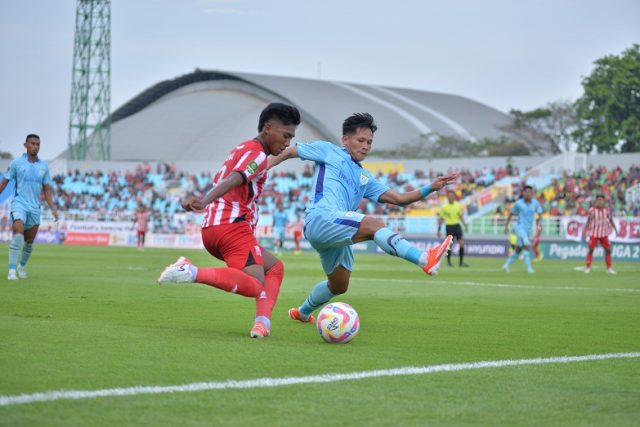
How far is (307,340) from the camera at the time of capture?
9.01m

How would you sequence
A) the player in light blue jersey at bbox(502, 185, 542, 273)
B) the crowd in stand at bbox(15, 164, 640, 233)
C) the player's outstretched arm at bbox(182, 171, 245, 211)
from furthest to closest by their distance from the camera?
1. the crowd in stand at bbox(15, 164, 640, 233)
2. the player in light blue jersey at bbox(502, 185, 542, 273)
3. the player's outstretched arm at bbox(182, 171, 245, 211)

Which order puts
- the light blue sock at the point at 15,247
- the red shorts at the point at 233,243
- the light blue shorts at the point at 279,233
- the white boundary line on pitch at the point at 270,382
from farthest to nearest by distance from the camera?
the light blue shorts at the point at 279,233 → the light blue sock at the point at 15,247 → the red shorts at the point at 233,243 → the white boundary line on pitch at the point at 270,382

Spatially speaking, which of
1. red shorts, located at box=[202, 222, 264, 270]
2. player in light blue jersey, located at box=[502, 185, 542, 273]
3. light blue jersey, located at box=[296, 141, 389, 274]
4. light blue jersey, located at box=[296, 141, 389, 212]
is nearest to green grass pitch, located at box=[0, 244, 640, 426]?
red shorts, located at box=[202, 222, 264, 270]

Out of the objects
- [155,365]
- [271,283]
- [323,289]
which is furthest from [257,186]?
[155,365]

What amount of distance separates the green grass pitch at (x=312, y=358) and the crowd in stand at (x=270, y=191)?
30868 millimetres

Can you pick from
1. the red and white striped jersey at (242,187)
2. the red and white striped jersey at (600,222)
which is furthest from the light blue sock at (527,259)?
the red and white striped jersey at (242,187)

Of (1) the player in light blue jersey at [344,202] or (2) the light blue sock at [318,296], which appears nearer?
(1) the player in light blue jersey at [344,202]

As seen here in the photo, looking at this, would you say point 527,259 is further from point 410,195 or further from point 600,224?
point 410,195

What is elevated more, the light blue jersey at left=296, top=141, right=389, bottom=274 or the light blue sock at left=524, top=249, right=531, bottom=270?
the light blue jersey at left=296, top=141, right=389, bottom=274

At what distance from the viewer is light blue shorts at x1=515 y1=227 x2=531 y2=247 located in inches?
1036

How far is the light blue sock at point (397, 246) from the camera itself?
28.9ft

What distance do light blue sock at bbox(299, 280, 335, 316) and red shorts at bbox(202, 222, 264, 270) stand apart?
4.19ft

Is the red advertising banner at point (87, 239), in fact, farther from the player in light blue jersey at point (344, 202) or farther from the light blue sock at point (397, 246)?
the light blue sock at point (397, 246)

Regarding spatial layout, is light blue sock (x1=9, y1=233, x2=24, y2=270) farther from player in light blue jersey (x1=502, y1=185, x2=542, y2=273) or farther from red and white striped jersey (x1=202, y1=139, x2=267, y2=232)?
player in light blue jersey (x1=502, y1=185, x2=542, y2=273)
